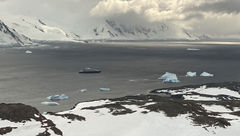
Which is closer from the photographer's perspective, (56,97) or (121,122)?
(121,122)

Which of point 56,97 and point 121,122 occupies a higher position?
point 121,122

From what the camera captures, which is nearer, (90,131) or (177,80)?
(90,131)

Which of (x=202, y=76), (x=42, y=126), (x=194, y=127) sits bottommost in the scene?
(x=202, y=76)

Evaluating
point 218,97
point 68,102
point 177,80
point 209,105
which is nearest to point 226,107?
point 209,105

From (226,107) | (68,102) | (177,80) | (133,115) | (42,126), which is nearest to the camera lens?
(42,126)

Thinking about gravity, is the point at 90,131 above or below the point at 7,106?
below

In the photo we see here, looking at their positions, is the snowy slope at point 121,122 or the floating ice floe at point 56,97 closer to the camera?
the snowy slope at point 121,122

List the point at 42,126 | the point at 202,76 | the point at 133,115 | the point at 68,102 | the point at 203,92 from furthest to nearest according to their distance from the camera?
the point at 202,76
the point at 203,92
the point at 68,102
the point at 133,115
the point at 42,126

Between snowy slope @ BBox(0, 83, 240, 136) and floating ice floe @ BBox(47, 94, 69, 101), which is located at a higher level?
snowy slope @ BBox(0, 83, 240, 136)

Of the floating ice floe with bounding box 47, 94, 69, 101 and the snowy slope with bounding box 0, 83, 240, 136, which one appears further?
the floating ice floe with bounding box 47, 94, 69, 101

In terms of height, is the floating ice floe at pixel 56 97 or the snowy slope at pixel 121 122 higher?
the snowy slope at pixel 121 122

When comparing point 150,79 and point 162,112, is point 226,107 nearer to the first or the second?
point 162,112
